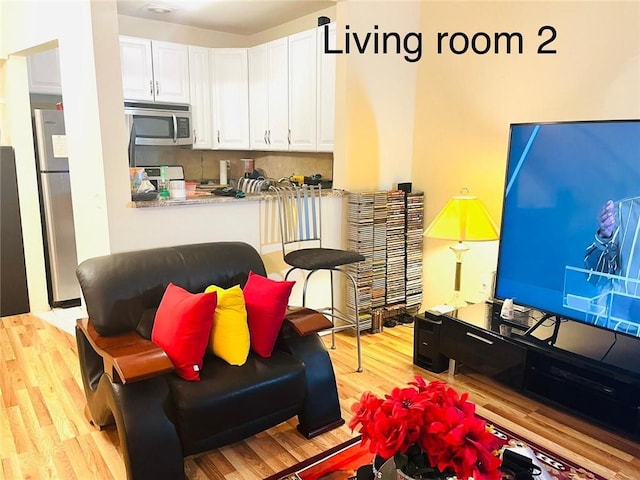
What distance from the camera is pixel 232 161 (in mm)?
5453

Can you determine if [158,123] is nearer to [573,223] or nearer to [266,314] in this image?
[266,314]

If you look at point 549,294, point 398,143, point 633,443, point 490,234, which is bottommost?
point 633,443

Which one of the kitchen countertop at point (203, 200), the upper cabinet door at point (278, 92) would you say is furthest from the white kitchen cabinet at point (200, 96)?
the kitchen countertop at point (203, 200)

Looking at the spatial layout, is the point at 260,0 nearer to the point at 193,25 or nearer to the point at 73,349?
the point at 193,25

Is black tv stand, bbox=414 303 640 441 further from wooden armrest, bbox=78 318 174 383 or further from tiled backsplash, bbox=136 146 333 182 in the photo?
tiled backsplash, bbox=136 146 333 182

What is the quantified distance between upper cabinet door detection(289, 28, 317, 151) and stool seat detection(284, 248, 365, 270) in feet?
4.14

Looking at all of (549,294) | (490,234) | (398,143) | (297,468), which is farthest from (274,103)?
(297,468)

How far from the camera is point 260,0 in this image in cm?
396

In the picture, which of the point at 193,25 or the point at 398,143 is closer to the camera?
the point at 398,143

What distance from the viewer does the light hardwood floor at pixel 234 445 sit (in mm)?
2131

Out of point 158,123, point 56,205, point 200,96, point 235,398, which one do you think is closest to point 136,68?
point 158,123

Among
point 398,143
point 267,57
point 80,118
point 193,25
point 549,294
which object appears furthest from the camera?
point 193,25

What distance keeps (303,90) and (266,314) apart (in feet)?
7.69

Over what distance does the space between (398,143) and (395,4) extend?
1007 mm
